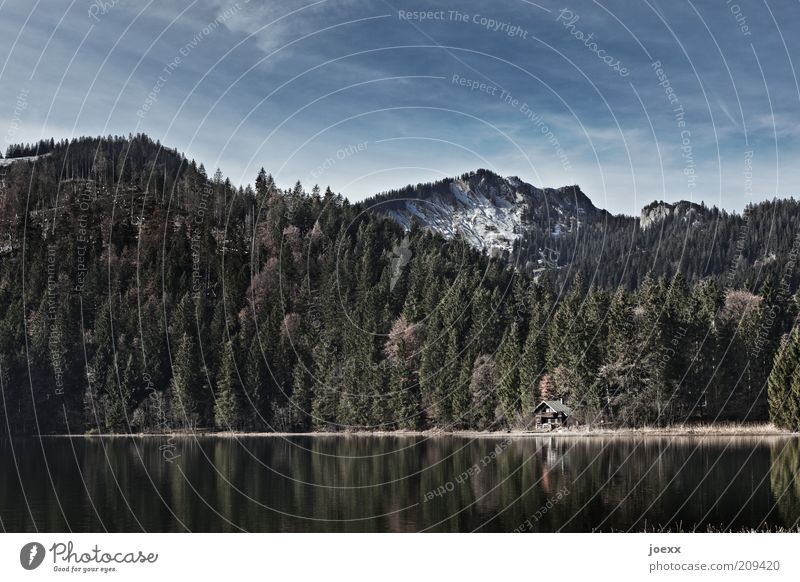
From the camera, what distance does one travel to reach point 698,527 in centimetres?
4431

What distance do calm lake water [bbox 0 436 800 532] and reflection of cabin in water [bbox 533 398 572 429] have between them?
19169 millimetres

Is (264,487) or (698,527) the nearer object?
(698,527)

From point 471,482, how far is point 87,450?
67821mm

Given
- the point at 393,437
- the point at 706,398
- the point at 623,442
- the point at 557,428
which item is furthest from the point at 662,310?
the point at 393,437

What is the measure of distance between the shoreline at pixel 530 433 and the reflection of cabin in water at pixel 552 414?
2.25m

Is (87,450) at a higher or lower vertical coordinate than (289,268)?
lower

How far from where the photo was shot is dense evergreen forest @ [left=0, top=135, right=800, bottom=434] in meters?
121

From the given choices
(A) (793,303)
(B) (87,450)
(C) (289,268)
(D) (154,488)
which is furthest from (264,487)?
(C) (289,268)

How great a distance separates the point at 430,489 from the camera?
63.1 meters

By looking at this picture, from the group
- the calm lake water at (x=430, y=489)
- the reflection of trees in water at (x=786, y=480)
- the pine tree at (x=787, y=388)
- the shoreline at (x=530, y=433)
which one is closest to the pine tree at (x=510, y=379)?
the shoreline at (x=530, y=433)

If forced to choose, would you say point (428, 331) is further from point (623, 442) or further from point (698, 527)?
point (698, 527)

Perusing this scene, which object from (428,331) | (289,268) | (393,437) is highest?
(289,268)

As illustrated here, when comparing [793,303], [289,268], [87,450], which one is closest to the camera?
[87,450]

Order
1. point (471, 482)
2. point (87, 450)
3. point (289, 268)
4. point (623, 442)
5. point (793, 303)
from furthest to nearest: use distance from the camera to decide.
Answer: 1. point (289, 268)
2. point (793, 303)
3. point (87, 450)
4. point (623, 442)
5. point (471, 482)
